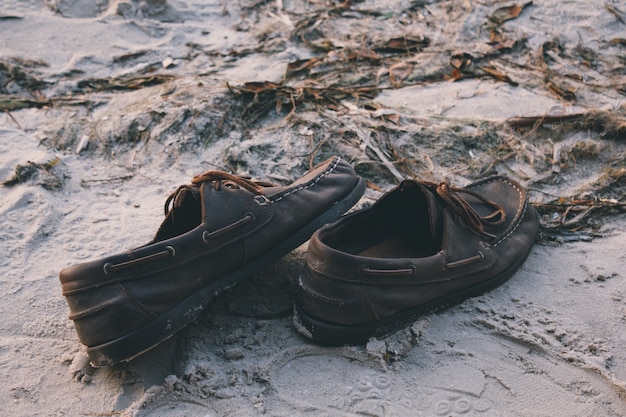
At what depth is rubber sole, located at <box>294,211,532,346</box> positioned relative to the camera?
197 cm

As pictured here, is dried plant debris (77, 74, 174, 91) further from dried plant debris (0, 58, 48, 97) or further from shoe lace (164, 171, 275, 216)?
shoe lace (164, 171, 275, 216)

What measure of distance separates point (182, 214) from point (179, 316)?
405 millimetres

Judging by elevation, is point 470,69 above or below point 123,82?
above

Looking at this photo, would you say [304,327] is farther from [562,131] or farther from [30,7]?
[30,7]

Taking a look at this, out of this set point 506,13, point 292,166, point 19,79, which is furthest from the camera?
point 506,13

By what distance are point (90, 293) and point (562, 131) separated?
239 centimetres

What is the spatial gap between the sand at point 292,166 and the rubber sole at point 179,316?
10 cm

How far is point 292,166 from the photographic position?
302 centimetres

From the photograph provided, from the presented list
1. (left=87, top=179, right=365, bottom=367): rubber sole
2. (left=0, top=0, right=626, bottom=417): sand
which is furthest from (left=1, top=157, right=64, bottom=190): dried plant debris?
(left=87, top=179, right=365, bottom=367): rubber sole

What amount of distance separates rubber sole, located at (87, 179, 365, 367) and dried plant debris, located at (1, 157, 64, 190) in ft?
4.42

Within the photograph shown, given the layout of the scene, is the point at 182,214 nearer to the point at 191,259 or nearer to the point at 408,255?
the point at 191,259

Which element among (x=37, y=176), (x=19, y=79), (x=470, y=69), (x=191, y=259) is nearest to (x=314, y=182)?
(x=191, y=259)

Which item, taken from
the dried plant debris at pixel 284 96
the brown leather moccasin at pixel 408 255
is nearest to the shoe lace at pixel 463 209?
the brown leather moccasin at pixel 408 255

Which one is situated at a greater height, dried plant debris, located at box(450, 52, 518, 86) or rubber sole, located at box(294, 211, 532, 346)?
dried plant debris, located at box(450, 52, 518, 86)
